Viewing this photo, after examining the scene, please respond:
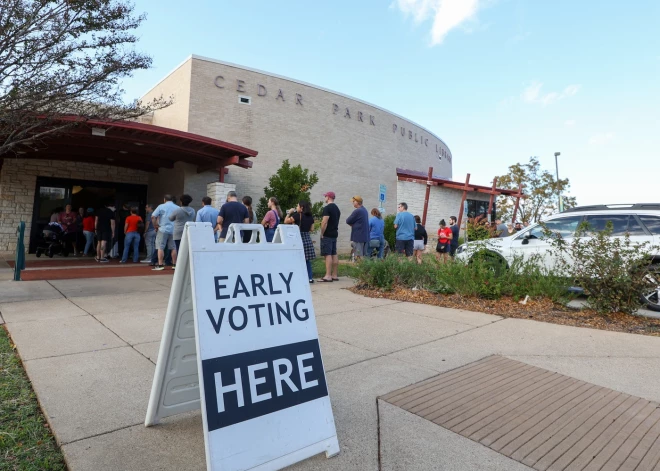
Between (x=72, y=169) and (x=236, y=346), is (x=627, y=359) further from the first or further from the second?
(x=72, y=169)

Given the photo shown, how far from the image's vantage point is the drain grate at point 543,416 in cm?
229

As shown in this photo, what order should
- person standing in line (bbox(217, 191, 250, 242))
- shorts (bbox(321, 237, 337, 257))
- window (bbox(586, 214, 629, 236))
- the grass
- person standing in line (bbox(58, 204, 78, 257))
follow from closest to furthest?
the grass < window (bbox(586, 214, 629, 236)) < person standing in line (bbox(217, 191, 250, 242)) < shorts (bbox(321, 237, 337, 257)) < person standing in line (bbox(58, 204, 78, 257))

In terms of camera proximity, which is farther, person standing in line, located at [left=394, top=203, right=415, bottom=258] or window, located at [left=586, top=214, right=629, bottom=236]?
person standing in line, located at [left=394, top=203, right=415, bottom=258]

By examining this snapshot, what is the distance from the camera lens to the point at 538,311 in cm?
595

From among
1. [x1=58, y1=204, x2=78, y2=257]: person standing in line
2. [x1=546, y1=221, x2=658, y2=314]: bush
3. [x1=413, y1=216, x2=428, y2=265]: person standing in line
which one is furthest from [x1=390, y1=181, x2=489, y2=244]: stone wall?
[x1=546, y1=221, x2=658, y2=314]: bush

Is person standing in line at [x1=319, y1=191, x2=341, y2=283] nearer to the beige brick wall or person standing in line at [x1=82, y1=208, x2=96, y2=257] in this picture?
the beige brick wall

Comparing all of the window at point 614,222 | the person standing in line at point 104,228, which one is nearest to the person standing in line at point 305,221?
the window at point 614,222

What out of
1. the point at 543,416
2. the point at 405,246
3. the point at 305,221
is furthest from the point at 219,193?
the point at 543,416

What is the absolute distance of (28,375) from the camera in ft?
10.6

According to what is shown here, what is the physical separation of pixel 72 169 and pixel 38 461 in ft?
47.0

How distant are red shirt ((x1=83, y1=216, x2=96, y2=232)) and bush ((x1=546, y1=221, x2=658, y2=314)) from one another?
13066 mm

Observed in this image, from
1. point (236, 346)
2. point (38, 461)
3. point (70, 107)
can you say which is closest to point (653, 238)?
point (236, 346)

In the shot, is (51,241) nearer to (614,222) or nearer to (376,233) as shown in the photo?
(376,233)

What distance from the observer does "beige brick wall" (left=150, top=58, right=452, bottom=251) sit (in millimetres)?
15172
